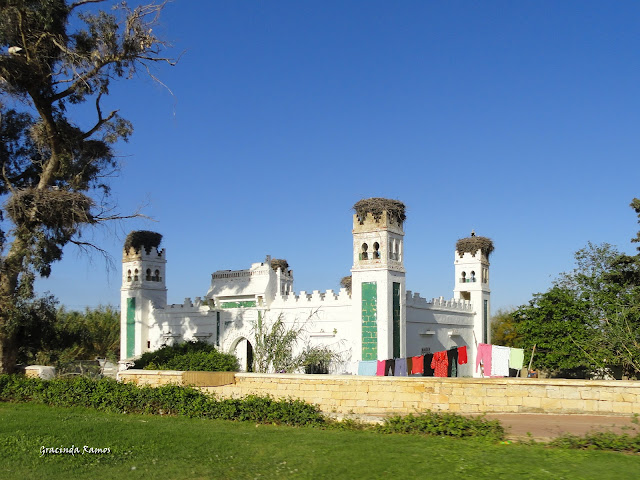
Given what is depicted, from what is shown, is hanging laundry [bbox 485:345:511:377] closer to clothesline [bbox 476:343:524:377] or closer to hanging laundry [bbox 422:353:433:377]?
clothesline [bbox 476:343:524:377]

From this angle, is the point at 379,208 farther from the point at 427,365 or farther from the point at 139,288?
the point at 139,288

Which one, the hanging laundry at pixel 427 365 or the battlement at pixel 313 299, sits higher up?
the battlement at pixel 313 299

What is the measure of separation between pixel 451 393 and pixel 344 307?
39.3 ft

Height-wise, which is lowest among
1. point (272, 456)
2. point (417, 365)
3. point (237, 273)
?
point (272, 456)

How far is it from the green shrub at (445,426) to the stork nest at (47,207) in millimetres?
11658

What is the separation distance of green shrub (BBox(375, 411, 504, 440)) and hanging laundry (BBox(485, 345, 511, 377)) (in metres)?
13.6

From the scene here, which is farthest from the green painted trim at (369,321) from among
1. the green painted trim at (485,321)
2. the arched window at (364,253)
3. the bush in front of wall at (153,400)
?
the green painted trim at (485,321)

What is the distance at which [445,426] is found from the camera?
1088 cm

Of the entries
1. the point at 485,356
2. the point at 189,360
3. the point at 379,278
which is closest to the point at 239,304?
the point at 189,360

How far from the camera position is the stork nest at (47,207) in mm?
18406

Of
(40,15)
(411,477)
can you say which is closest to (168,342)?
(40,15)

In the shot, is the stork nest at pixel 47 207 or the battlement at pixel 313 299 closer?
the stork nest at pixel 47 207

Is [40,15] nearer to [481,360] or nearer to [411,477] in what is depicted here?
[411,477]

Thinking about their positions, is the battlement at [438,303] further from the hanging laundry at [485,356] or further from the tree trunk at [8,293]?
the tree trunk at [8,293]
